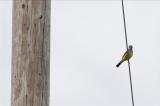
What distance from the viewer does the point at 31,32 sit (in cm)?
589

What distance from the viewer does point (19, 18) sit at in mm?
5938

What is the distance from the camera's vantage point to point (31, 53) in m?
5.86

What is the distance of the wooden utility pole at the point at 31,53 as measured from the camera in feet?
19.1

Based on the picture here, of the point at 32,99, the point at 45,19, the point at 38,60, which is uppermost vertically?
the point at 45,19

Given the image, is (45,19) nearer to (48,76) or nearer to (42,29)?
(42,29)

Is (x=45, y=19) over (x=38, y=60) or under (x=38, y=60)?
over

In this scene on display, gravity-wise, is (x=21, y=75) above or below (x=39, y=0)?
below

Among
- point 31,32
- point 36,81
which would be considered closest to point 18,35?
point 31,32

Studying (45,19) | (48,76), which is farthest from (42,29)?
(48,76)

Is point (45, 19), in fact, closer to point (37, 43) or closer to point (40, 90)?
point (37, 43)

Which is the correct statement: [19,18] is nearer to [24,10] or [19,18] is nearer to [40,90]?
[24,10]

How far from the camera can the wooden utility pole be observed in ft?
19.1

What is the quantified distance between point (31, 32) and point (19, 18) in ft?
0.62

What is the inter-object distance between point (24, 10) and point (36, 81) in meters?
0.71
